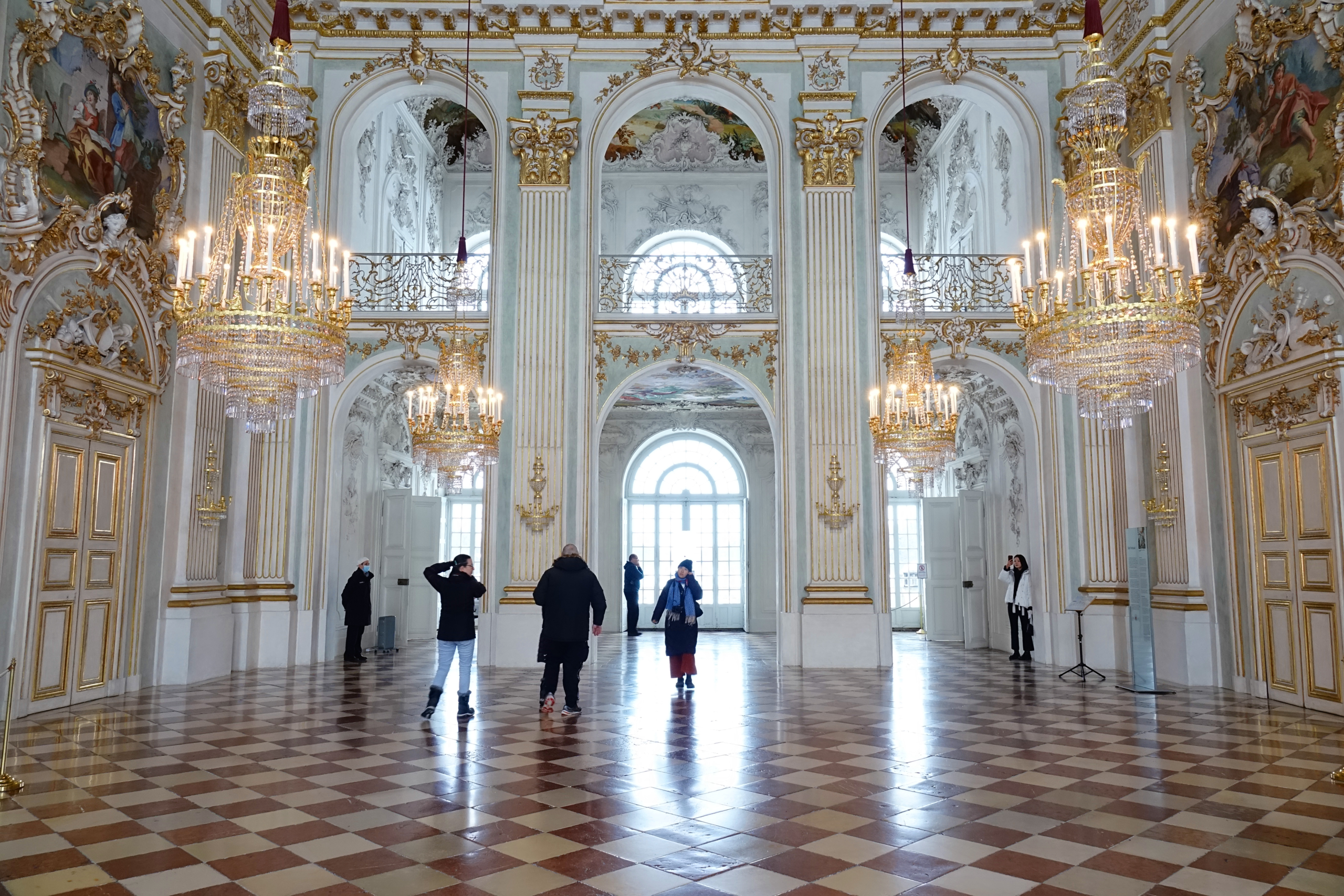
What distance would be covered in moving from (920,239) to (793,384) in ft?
27.0

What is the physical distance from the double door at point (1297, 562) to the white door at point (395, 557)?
11.7m

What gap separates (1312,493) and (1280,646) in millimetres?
1518

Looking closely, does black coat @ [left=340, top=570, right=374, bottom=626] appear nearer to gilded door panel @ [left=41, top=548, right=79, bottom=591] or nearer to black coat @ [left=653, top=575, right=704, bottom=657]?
gilded door panel @ [left=41, top=548, right=79, bottom=591]

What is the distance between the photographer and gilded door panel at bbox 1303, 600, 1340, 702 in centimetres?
806

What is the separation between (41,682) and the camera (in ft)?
26.9

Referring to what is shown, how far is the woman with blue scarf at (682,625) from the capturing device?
9.59 metres

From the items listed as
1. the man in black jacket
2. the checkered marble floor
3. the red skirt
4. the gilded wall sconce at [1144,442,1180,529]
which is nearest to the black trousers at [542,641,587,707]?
the checkered marble floor

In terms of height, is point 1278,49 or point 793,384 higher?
point 1278,49

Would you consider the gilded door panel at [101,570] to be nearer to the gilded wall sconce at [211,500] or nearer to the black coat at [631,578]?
the gilded wall sconce at [211,500]

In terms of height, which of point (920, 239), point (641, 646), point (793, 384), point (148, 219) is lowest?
point (641, 646)

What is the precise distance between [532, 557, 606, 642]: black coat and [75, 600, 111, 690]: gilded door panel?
14.3 ft

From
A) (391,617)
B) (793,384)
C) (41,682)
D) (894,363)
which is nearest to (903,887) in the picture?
(41,682)

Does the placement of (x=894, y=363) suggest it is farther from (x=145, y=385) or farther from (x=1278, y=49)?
(x=145, y=385)

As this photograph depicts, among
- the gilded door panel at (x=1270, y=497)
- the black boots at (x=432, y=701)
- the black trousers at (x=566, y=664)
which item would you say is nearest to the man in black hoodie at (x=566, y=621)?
the black trousers at (x=566, y=664)
